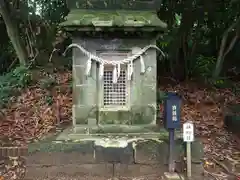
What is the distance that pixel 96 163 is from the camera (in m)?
5.23

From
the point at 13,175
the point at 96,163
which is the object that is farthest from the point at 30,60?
the point at 96,163

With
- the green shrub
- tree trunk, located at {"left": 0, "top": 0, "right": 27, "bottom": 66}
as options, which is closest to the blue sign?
the green shrub

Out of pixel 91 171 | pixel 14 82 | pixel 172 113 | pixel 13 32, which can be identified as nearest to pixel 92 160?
pixel 91 171

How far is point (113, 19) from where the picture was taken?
557cm

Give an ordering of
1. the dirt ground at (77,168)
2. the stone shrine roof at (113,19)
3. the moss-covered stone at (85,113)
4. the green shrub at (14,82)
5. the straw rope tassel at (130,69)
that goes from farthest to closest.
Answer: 1. the green shrub at (14,82)
2. the moss-covered stone at (85,113)
3. the straw rope tassel at (130,69)
4. the stone shrine roof at (113,19)
5. the dirt ground at (77,168)

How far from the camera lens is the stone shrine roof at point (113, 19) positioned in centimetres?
542

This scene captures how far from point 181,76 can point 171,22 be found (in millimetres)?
1884

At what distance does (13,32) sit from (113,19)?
5820mm

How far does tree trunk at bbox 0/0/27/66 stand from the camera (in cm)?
995

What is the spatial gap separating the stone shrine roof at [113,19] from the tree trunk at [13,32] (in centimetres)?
502

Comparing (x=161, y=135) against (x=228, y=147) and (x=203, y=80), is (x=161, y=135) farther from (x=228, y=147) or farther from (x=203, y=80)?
(x=203, y=80)

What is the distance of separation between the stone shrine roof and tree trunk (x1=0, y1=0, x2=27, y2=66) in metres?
5.02

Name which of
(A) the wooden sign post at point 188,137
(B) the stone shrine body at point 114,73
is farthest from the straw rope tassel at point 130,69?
(A) the wooden sign post at point 188,137

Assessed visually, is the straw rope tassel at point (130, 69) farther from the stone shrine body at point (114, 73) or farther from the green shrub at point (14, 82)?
the green shrub at point (14, 82)
